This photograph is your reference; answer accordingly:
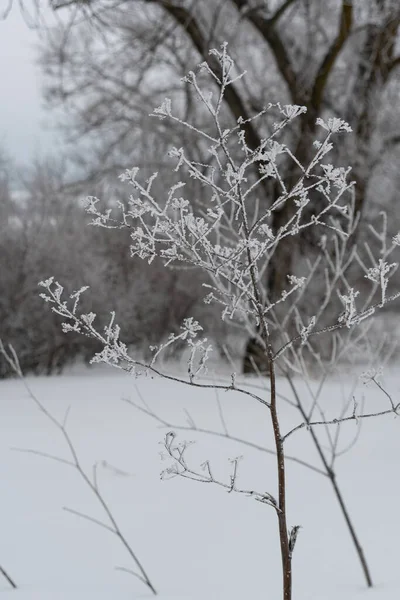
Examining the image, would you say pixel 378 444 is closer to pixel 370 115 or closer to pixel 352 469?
pixel 352 469

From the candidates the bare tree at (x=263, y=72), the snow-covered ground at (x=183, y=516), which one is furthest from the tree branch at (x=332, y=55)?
the snow-covered ground at (x=183, y=516)

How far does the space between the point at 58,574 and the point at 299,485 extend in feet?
5.45

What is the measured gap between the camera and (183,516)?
162 inches

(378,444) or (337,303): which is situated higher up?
(337,303)

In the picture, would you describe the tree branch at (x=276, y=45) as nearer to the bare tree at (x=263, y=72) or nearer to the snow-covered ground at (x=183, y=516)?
the bare tree at (x=263, y=72)

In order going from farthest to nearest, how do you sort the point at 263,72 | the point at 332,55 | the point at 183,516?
the point at 263,72 → the point at 332,55 → the point at 183,516

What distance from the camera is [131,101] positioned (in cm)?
1401

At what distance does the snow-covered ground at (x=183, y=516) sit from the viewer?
11.0ft

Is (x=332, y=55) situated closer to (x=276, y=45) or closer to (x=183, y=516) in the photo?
(x=276, y=45)

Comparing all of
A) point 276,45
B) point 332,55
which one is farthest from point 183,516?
point 276,45

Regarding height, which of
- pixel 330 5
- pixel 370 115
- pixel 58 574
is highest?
pixel 330 5

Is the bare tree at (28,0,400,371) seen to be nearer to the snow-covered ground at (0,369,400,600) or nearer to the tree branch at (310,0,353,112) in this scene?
the tree branch at (310,0,353,112)

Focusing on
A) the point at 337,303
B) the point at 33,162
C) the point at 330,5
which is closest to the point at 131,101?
the point at 33,162

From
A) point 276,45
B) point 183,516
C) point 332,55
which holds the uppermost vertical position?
point 276,45
